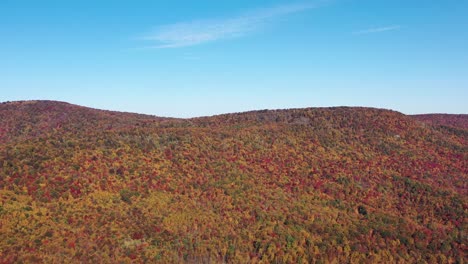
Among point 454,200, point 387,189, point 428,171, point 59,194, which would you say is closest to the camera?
point 59,194

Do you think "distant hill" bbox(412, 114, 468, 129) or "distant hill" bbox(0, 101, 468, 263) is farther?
"distant hill" bbox(412, 114, 468, 129)

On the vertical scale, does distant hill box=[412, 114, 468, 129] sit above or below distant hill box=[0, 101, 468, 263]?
above

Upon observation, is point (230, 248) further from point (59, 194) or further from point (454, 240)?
point (454, 240)

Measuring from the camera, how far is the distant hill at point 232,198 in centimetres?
1983

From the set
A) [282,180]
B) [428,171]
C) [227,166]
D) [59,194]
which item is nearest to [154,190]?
[59,194]

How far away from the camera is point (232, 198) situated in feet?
89.2

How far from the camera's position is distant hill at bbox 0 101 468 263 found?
19.8 m

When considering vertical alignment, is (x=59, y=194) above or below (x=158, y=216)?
above

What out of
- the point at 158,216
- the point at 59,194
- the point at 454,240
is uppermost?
the point at 59,194

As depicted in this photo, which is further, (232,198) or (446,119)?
(446,119)

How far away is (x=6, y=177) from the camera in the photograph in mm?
23734

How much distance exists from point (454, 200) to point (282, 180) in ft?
50.7

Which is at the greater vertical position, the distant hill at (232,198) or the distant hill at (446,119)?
the distant hill at (446,119)

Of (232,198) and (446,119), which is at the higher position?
(446,119)
